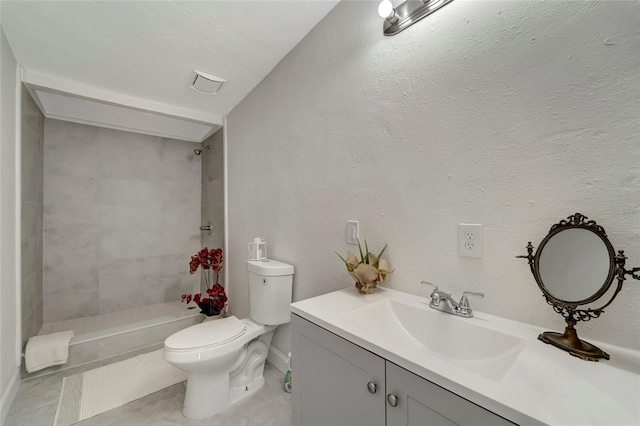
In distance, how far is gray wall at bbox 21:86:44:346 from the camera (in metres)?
1.81

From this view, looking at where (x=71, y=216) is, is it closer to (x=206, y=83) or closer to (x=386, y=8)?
(x=206, y=83)

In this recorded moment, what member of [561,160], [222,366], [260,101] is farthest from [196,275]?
[561,160]

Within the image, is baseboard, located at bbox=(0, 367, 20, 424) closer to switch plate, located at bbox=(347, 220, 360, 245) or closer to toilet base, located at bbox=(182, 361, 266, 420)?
toilet base, located at bbox=(182, 361, 266, 420)

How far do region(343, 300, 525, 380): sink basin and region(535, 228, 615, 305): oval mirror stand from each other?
0.19 m

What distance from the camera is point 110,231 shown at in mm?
2746

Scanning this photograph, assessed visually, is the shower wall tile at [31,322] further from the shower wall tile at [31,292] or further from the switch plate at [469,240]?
the switch plate at [469,240]

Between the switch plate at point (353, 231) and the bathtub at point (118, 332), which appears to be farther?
the bathtub at point (118, 332)

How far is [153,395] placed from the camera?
1.61m

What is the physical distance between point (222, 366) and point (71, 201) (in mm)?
2458

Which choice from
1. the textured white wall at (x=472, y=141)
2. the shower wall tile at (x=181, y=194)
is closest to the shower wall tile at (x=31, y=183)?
the shower wall tile at (x=181, y=194)

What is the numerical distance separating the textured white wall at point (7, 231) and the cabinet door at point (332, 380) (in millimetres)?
1742

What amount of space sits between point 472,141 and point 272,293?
136 centimetres

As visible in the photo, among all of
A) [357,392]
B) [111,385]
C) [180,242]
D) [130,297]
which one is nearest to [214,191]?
[180,242]

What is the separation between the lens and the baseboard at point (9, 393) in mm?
1386
